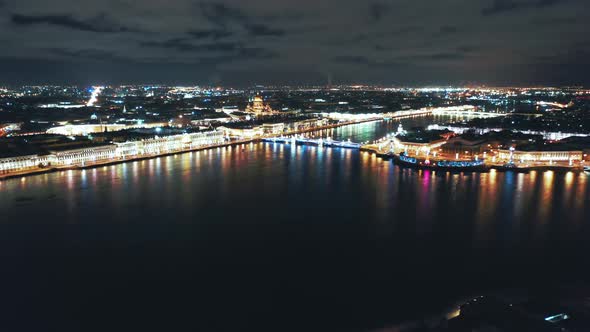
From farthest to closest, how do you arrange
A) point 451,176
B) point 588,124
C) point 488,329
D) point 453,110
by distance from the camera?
point 453,110, point 588,124, point 451,176, point 488,329

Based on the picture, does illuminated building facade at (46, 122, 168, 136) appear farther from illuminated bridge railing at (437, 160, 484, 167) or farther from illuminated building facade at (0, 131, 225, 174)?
illuminated bridge railing at (437, 160, 484, 167)

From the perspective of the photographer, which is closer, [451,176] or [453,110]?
[451,176]

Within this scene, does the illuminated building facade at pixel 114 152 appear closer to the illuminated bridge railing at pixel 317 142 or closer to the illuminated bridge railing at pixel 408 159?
the illuminated bridge railing at pixel 317 142

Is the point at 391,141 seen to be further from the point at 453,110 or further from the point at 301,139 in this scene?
the point at 453,110

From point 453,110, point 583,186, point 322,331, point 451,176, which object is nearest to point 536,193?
point 583,186

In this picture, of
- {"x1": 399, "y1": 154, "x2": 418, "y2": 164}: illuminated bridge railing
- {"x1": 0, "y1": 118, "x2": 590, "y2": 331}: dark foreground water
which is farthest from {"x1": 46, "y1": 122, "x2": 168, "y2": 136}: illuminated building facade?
{"x1": 399, "y1": 154, "x2": 418, "y2": 164}: illuminated bridge railing

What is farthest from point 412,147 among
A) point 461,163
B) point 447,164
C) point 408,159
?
point 461,163

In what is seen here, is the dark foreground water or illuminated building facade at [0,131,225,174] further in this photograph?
illuminated building facade at [0,131,225,174]

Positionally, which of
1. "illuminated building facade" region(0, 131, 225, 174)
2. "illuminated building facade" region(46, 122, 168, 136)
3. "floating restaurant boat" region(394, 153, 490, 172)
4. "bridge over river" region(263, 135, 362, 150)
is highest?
"illuminated building facade" region(46, 122, 168, 136)
